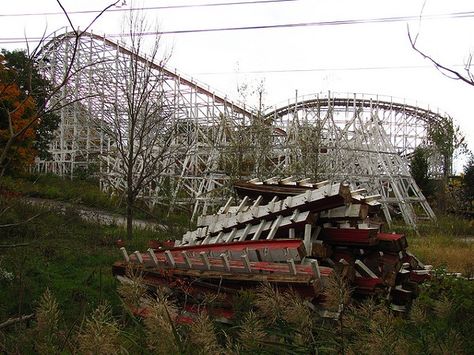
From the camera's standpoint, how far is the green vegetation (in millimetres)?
2283

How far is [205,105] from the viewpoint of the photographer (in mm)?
24078

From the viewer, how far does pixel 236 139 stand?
38.9ft

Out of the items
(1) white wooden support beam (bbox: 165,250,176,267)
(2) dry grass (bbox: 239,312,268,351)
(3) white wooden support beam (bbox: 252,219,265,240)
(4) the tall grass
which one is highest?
(3) white wooden support beam (bbox: 252,219,265,240)

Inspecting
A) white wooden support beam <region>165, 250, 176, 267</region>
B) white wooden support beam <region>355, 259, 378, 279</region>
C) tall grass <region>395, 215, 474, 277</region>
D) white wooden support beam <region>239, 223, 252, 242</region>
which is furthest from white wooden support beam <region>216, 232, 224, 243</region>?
tall grass <region>395, 215, 474, 277</region>

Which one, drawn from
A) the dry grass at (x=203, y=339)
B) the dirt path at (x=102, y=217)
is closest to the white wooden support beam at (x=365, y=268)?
the dry grass at (x=203, y=339)

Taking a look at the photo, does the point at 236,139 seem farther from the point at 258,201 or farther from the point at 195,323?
the point at 195,323

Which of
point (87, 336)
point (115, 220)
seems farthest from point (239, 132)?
point (87, 336)

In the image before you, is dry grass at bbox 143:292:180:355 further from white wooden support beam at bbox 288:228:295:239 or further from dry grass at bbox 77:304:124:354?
white wooden support beam at bbox 288:228:295:239

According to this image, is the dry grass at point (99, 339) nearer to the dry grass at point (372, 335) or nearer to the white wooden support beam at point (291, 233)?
the dry grass at point (372, 335)

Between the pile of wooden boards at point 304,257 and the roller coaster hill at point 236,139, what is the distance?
3436 mm

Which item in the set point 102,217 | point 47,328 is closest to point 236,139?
point 102,217

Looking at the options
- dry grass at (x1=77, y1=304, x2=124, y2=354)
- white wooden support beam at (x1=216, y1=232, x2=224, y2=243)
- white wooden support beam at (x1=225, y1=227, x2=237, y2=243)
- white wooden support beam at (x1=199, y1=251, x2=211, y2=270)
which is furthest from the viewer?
white wooden support beam at (x1=216, y1=232, x2=224, y2=243)

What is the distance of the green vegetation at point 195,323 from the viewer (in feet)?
7.49

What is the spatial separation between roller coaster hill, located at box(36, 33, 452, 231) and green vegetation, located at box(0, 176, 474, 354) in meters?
2.76
